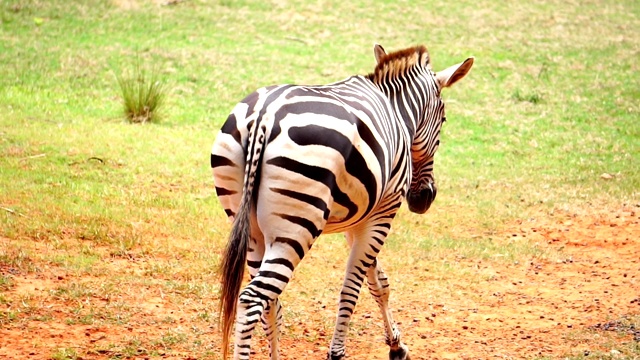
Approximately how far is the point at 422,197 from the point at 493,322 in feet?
4.25

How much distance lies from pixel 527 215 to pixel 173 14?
11081mm

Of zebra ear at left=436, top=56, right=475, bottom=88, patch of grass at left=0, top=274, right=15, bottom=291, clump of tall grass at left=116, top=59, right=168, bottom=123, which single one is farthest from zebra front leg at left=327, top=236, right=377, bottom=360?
clump of tall grass at left=116, top=59, right=168, bottom=123

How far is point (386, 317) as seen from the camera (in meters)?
6.52

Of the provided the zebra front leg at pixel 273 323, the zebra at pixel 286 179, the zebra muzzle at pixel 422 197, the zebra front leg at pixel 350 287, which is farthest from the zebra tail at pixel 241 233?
the zebra muzzle at pixel 422 197

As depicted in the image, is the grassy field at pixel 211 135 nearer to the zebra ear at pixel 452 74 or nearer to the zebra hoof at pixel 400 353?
the zebra hoof at pixel 400 353

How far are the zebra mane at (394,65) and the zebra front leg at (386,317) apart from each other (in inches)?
57.2

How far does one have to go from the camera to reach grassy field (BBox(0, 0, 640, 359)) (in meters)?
7.51

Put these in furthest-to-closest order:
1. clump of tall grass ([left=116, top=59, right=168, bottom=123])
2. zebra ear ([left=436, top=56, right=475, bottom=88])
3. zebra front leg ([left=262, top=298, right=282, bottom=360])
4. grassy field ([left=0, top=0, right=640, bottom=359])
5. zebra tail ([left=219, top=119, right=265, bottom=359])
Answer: clump of tall grass ([left=116, top=59, right=168, bottom=123]) < grassy field ([left=0, top=0, right=640, bottom=359]) < zebra ear ([left=436, top=56, right=475, bottom=88]) < zebra front leg ([left=262, top=298, right=282, bottom=360]) < zebra tail ([left=219, top=119, right=265, bottom=359])

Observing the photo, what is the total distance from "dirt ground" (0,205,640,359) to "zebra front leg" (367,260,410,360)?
17 cm

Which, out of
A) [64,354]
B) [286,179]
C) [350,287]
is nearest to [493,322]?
[350,287]

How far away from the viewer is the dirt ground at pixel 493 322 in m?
6.27

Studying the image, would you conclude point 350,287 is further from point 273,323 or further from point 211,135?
point 211,135

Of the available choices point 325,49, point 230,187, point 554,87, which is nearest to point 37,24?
point 325,49

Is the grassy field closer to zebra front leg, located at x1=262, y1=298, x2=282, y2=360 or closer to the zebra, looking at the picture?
zebra front leg, located at x1=262, y1=298, x2=282, y2=360
